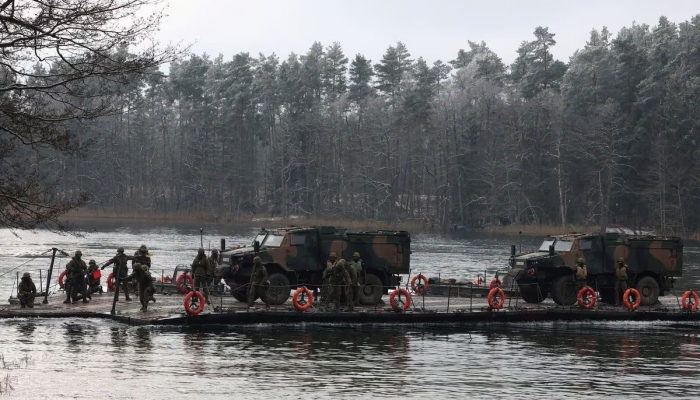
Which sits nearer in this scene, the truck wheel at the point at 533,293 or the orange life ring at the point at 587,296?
the orange life ring at the point at 587,296

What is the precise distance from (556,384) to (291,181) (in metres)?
97.3

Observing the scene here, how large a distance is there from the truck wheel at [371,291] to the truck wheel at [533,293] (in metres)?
4.69

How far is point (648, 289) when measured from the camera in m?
34.6

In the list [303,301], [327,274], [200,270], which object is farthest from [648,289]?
[200,270]

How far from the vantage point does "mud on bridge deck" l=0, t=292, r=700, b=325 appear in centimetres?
3012

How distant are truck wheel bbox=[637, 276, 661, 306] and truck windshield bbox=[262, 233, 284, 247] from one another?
11.5 meters

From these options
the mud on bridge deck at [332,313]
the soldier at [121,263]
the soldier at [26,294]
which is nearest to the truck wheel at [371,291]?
the mud on bridge deck at [332,313]

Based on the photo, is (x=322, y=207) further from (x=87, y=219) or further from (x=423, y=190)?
(x=87, y=219)

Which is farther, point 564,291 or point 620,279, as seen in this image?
point 564,291

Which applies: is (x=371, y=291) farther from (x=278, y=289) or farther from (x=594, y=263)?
(x=594, y=263)

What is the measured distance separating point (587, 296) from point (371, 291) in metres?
6.54

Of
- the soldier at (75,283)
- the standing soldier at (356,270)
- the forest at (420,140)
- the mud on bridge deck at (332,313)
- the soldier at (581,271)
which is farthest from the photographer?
the forest at (420,140)

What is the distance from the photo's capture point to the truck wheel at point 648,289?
3444 centimetres

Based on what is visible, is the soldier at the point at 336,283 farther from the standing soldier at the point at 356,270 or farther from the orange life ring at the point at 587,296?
the orange life ring at the point at 587,296
